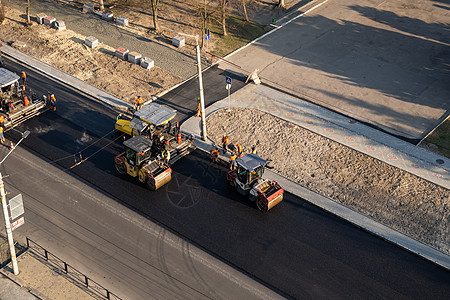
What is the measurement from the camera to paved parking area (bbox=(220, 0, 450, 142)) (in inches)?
1497

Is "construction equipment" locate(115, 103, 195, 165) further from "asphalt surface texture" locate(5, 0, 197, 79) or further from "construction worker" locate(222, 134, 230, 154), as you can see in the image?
"asphalt surface texture" locate(5, 0, 197, 79)

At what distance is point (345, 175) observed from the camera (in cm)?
3122

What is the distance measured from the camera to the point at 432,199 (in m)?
29.7

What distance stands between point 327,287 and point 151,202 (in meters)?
11.1

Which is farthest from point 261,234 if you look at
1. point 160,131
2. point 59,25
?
point 59,25

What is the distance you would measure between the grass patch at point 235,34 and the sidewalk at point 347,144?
6865 mm

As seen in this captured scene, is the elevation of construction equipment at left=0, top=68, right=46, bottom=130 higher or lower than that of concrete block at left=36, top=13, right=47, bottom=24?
lower

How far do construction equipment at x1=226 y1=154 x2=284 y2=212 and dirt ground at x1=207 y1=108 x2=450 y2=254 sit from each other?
127 inches

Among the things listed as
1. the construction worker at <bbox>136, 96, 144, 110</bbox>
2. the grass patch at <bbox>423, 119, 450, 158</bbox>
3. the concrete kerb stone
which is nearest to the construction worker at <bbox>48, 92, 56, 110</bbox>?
the concrete kerb stone

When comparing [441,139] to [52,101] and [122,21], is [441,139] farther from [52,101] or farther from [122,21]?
[122,21]

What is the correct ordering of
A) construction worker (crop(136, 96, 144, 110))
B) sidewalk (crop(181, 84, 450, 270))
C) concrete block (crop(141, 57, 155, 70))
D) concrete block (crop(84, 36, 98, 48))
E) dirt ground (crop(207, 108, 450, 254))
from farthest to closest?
1. concrete block (crop(84, 36, 98, 48))
2. concrete block (crop(141, 57, 155, 70))
3. construction worker (crop(136, 96, 144, 110))
4. dirt ground (crop(207, 108, 450, 254))
5. sidewalk (crop(181, 84, 450, 270))

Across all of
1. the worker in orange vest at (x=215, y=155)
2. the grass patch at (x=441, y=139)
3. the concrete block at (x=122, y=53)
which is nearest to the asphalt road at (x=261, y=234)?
the worker in orange vest at (x=215, y=155)

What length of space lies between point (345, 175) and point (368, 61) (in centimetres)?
1659

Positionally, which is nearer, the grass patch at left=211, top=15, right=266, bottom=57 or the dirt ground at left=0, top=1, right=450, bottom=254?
the dirt ground at left=0, top=1, right=450, bottom=254
